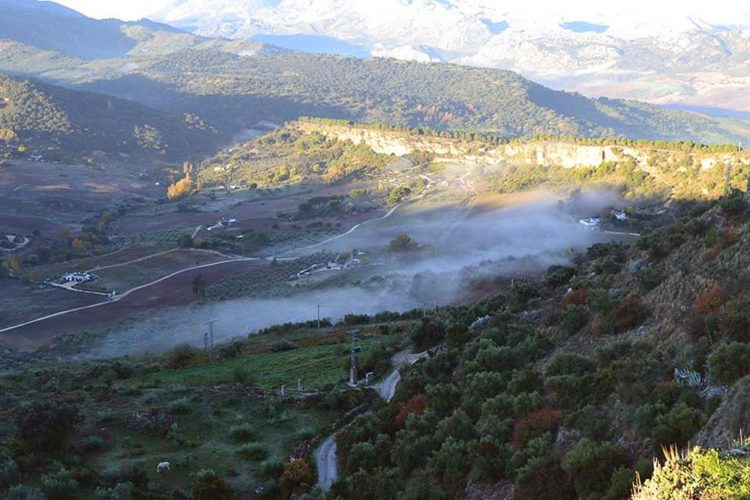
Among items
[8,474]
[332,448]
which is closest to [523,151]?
[332,448]

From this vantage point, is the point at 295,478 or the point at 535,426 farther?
the point at 295,478

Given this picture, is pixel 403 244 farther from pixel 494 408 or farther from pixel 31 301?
pixel 494 408

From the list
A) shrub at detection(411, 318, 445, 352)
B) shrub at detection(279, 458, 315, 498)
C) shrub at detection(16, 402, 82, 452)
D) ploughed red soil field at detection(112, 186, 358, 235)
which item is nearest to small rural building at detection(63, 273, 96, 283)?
ploughed red soil field at detection(112, 186, 358, 235)

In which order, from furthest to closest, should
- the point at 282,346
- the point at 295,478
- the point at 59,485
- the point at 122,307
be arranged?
the point at 122,307 < the point at 282,346 < the point at 295,478 < the point at 59,485

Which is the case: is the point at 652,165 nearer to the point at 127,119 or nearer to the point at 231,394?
the point at 231,394

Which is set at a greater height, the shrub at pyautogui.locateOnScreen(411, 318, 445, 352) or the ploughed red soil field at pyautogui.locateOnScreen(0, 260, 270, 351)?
the shrub at pyautogui.locateOnScreen(411, 318, 445, 352)

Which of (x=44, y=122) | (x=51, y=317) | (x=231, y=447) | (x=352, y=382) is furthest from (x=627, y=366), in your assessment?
(x=44, y=122)

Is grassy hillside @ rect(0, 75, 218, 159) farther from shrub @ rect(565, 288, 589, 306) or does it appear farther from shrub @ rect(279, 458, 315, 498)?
shrub @ rect(565, 288, 589, 306)
